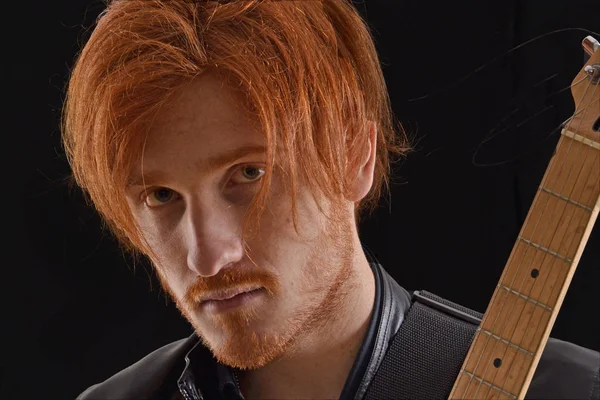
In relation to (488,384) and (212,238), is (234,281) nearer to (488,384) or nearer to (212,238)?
(212,238)

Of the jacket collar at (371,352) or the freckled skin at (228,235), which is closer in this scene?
the freckled skin at (228,235)

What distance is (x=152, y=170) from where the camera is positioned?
139 cm

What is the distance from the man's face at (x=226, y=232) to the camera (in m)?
1.36

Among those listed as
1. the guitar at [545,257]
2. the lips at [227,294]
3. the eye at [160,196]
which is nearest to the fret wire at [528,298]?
the guitar at [545,257]

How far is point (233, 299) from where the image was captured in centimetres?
138

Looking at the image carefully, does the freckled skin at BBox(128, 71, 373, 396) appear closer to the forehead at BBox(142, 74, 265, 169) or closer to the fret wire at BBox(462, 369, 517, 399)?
the forehead at BBox(142, 74, 265, 169)

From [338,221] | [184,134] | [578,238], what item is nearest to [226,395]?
[338,221]

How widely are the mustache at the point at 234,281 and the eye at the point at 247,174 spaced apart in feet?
0.38

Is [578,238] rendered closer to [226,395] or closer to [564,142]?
[564,142]

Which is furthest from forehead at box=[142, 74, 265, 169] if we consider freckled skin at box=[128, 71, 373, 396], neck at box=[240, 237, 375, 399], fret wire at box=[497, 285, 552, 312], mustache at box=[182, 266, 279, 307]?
fret wire at box=[497, 285, 552, 312]

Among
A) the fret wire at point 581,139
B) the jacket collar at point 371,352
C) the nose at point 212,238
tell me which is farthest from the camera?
the jacket collar at point 371,352

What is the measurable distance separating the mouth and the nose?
0.14ft

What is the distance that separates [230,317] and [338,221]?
0.21 metres

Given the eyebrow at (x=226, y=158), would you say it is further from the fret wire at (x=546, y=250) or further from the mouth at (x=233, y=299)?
the fret wire at (x=546, y=250)
